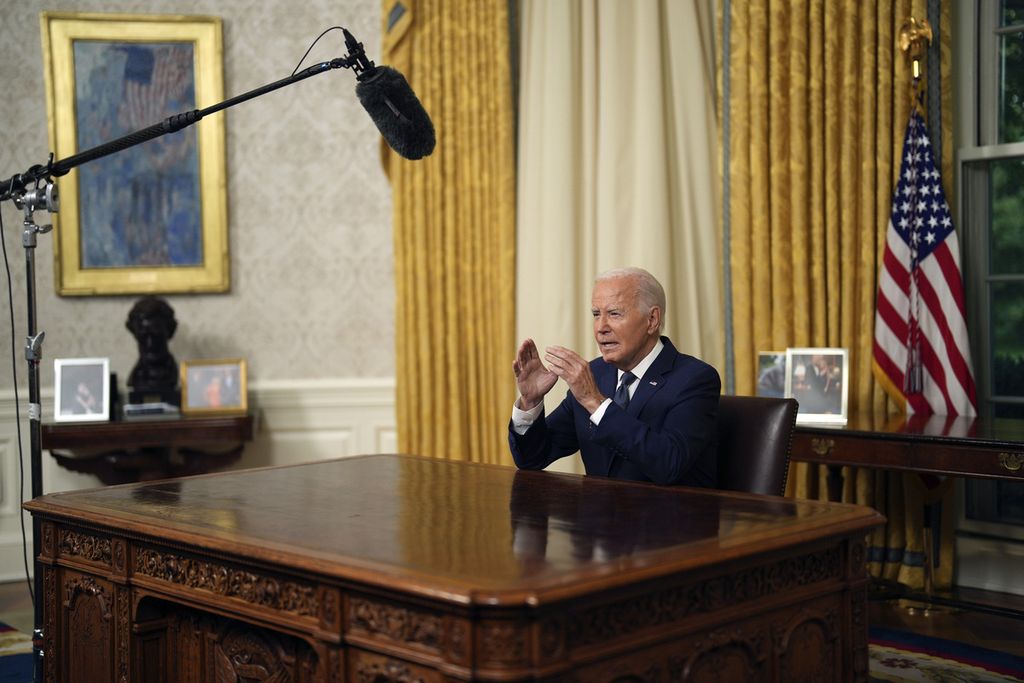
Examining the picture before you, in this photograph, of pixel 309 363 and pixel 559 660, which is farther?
pixel 309 363

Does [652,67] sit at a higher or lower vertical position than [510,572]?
higher

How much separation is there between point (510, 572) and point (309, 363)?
4.36m

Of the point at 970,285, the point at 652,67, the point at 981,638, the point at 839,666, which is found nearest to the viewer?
the point at 839,666

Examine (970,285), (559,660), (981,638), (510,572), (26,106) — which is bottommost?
(981,638)

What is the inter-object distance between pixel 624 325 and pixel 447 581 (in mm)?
1555

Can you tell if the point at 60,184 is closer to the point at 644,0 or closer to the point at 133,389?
the point at 133,389

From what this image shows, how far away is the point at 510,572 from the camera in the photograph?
1843 millimetres

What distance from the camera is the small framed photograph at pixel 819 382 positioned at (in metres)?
4.51

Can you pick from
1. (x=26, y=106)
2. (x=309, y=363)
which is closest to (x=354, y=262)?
(x=309, y=363)

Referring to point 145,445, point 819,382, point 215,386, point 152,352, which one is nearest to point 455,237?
point 215,386

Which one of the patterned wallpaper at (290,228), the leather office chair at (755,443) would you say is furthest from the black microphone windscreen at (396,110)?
the patterned wallpaper at (290,228)

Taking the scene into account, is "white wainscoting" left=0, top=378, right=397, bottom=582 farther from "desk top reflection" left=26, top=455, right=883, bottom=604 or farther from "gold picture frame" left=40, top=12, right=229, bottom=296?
"desk top reflection" left=26, top=455, right=883, bottom=604

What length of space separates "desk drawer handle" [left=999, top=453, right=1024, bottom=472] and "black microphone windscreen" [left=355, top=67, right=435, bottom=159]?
224 centimetres

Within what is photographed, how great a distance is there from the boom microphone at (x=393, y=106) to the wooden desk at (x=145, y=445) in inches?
106
